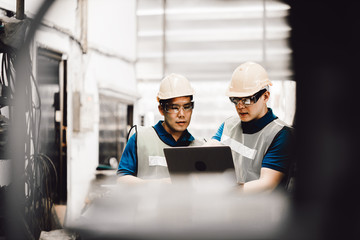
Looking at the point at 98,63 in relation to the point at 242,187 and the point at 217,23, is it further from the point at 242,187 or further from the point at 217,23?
the point at 242,187

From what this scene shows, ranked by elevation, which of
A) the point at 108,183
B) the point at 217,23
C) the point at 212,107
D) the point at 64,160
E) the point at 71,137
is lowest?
the point at 108,183

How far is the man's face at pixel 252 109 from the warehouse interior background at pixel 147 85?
230 mm

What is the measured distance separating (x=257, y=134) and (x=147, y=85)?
4483mm

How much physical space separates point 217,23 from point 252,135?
14.3 ft

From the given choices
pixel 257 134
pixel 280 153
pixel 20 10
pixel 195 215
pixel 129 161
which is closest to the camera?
pixel 195 215

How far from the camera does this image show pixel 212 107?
242 inches

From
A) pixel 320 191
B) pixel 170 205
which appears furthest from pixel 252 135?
pixel 320 191

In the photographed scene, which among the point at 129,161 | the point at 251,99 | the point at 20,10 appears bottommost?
the point at 129,161

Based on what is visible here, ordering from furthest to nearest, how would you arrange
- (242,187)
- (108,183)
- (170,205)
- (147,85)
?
(147,85)
(108,183)
(242,187)
(170,205)

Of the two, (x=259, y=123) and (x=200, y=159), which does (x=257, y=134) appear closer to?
(x=259, y=123)

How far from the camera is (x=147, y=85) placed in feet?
20.8

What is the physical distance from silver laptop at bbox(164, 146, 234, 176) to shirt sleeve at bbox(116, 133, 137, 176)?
0.62 meters

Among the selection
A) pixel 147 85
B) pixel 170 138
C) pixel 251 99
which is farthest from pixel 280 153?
pixel 147 85

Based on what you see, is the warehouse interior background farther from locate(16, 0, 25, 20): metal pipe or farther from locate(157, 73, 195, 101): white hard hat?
locate(157, 73, 195, 101): white hard hat
